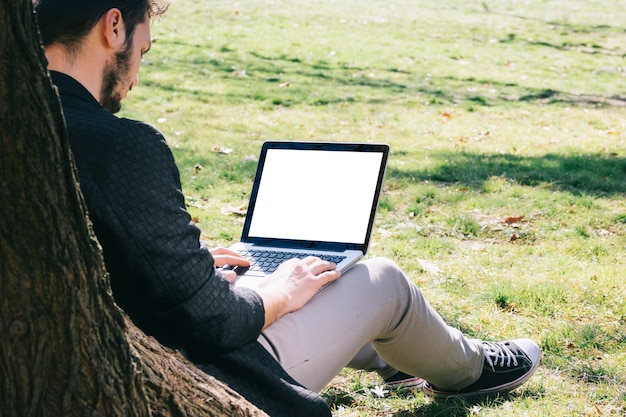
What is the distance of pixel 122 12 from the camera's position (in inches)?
77.8

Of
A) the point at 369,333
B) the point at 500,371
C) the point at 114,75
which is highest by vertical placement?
the point at 114,75

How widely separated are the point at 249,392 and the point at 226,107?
6481mm

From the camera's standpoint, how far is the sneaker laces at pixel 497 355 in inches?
111

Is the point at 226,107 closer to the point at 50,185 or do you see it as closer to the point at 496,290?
the point at 496,290

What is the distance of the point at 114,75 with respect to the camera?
6.68 ft

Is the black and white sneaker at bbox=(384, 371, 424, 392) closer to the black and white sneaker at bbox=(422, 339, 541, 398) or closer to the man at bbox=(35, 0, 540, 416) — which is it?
the black and white sneaker at bbox=(422, 339, 541, 398)

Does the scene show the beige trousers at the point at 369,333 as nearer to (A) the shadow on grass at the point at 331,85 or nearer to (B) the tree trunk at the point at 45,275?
(B) the tree trunk at the point at 45,275

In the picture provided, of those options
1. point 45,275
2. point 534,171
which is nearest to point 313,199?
point 45,275

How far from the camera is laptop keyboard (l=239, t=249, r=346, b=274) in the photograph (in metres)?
2.52

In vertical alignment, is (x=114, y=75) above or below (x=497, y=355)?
above

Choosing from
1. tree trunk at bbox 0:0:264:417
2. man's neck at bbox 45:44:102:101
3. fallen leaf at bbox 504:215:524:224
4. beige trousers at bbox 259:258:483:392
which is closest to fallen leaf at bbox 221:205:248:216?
fallen leaf at bbox 504:215:524:224

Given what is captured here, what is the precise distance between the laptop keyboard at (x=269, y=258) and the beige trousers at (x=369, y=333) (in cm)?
19

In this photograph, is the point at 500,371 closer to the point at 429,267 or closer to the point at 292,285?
the point at 292,285

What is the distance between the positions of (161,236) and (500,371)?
152 cm
